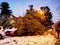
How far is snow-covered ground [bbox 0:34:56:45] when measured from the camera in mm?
2082

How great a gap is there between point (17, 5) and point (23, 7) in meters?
0.08

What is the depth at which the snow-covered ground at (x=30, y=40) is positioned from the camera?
2.08m

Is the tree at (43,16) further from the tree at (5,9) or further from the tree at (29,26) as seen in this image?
the tree at (5,9)

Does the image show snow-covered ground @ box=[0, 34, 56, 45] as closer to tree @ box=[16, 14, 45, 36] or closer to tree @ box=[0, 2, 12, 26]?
tree @ box=[16, 14, 45, 36]

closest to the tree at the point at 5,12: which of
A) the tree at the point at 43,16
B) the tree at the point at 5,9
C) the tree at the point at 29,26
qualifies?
the tree at the point at 5,9

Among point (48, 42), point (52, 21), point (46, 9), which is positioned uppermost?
point (46, 9)

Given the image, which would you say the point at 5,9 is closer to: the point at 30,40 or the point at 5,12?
the point at 5,12

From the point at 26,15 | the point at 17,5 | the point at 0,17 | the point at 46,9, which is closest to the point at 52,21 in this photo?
the point at 46,9

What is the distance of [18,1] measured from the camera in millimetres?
2197

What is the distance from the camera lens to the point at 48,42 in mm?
2143

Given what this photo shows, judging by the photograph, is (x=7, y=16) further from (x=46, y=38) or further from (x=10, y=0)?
(x=46, y=38)

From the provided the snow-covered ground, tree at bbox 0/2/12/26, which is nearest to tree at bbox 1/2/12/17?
tree at bbox 0/2/12/26

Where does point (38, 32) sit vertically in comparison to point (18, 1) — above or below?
below

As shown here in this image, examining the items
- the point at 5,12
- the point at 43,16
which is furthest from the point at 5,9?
the point at 43,16
